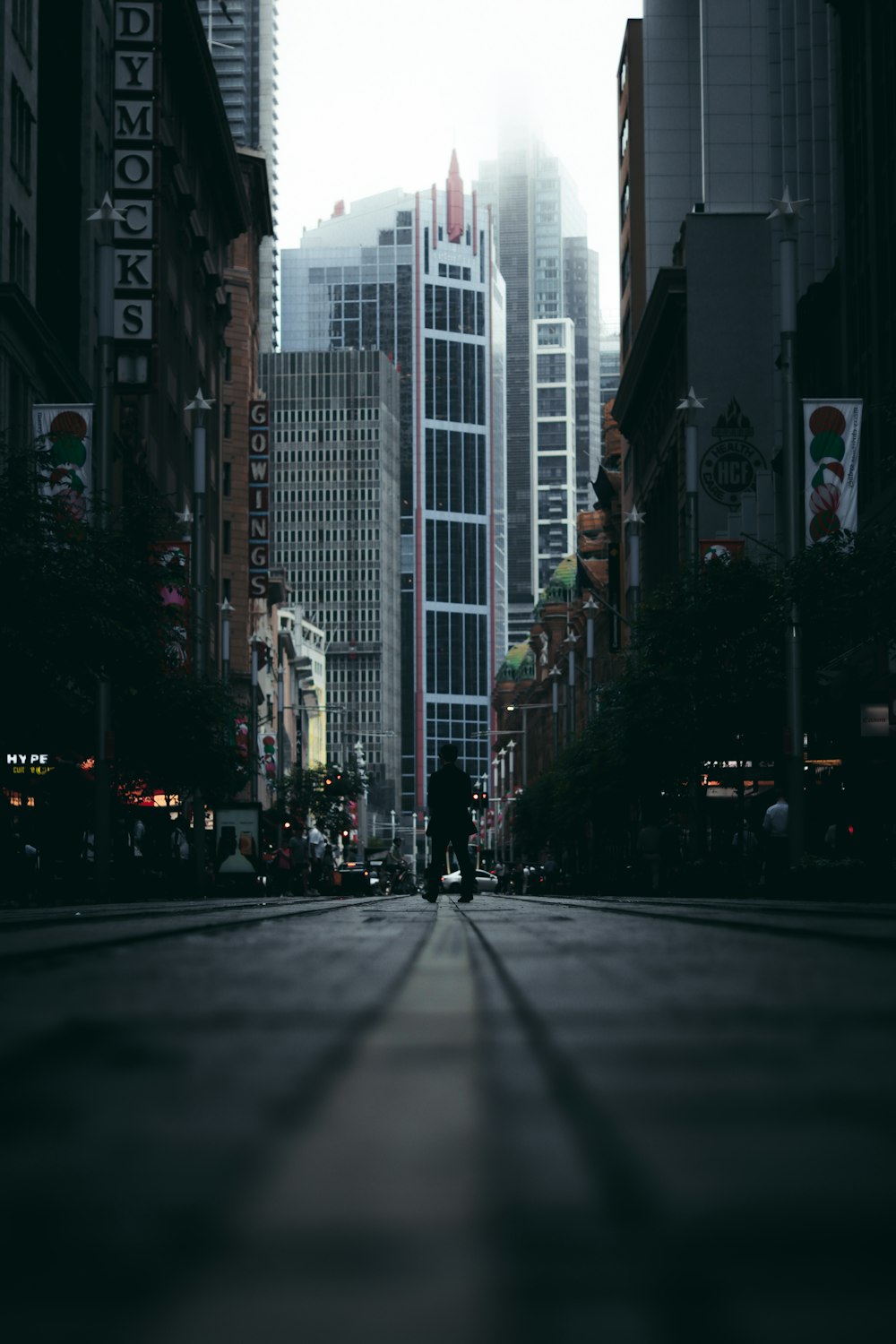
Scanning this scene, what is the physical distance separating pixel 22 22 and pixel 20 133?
2.97 meters

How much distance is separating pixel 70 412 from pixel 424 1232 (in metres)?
32.2

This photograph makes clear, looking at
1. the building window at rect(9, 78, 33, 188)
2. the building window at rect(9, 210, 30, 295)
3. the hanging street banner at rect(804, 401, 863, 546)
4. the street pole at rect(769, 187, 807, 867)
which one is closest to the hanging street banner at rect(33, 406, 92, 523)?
the street pole at rect(769, 187, 807, 867)

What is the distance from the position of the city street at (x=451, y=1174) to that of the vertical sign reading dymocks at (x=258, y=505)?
3885 inches

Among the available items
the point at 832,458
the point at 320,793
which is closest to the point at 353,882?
the point at 832,458

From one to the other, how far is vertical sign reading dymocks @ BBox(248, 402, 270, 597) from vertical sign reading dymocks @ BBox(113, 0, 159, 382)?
43004 mm

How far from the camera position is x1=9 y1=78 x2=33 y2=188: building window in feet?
153

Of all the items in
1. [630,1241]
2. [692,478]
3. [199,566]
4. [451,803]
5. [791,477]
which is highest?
[692,478]

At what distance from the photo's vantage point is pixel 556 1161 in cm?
100

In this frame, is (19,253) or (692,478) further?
(19,253)

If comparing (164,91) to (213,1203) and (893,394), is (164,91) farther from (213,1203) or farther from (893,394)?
(213,1203)

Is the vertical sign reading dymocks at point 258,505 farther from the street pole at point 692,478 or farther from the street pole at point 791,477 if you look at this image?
the street pole at point 791,477

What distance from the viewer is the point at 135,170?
55.5 meters

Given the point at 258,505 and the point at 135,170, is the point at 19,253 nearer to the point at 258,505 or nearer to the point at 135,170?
the point at 135,170

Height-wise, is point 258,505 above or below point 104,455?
above
